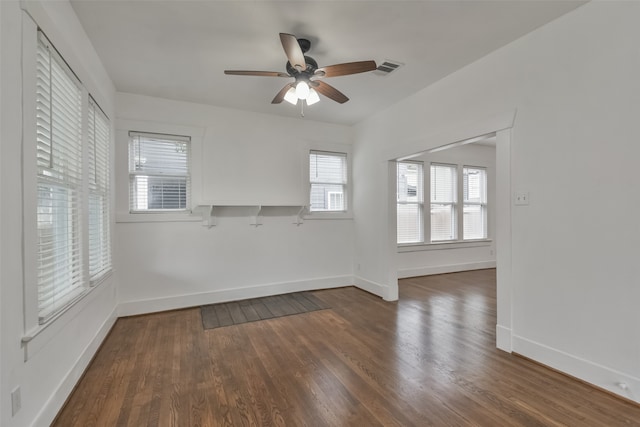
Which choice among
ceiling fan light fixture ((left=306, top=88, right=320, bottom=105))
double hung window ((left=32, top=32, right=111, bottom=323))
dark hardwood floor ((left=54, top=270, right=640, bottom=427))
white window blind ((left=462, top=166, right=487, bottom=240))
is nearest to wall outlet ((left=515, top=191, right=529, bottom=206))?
dark hardwood floor ((left=54, top=270, right=640, bottom=427))

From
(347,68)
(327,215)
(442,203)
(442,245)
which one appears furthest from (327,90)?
(442,245)

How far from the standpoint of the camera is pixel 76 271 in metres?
2.25

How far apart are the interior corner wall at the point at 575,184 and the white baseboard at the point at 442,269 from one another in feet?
9.95

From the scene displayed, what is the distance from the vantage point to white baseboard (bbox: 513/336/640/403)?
1.95 m

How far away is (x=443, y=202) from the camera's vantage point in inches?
243

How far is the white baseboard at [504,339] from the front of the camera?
8.69 ft

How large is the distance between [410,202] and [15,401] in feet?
18.6

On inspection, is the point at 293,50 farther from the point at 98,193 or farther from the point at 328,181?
the point at 328,181

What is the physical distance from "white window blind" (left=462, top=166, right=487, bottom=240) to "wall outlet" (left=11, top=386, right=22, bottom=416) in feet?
22.3

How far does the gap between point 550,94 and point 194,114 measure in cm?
405

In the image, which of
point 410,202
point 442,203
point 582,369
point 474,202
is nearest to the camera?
point 582,369

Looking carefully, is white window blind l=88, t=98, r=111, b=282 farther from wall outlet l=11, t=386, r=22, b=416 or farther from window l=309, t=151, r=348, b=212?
window l=309, t=151, r=348, b=212

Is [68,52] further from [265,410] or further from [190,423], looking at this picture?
[265,410]

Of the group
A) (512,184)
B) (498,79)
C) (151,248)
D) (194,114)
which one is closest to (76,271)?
(151,248)
